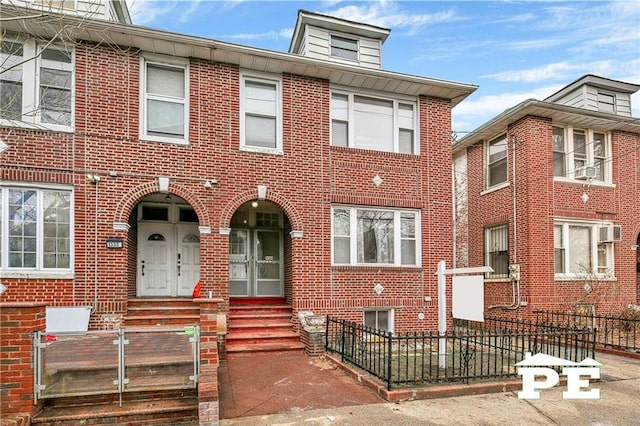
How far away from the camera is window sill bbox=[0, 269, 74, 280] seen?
813cm

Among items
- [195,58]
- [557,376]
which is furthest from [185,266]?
[557,376]

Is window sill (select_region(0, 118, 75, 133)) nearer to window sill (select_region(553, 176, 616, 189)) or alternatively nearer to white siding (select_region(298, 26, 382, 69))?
white siding (select_region(298, 26, 382, 69))

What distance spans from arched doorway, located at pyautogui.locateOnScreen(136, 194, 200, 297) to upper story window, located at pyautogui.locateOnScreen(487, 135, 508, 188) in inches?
385

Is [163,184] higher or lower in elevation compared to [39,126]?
lower

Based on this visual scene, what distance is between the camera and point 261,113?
10.1 metres

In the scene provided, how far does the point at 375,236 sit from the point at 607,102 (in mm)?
10671

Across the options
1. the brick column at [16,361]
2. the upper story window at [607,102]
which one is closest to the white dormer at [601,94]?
the upper story window at [607,102]

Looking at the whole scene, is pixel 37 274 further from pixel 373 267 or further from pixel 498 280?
pixel 498 280

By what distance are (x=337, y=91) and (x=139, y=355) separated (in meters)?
7.76

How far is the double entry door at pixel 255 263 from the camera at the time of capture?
1120 cm

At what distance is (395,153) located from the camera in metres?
10.9

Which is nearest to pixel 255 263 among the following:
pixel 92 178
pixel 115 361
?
pixel 92 178

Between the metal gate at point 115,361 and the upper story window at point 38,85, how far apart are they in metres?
5.38

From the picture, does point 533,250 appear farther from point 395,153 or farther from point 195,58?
point 195,58
